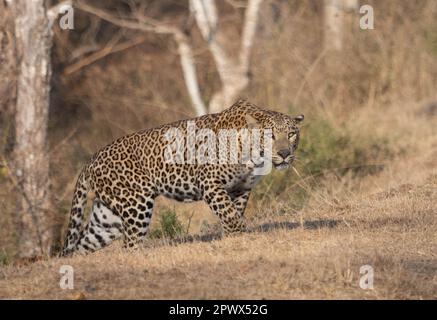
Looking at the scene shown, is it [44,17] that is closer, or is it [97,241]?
[97,241]

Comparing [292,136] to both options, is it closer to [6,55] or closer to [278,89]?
[6,55]

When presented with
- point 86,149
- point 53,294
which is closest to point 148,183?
point 53,294

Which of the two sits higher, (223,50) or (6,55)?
(6,55)

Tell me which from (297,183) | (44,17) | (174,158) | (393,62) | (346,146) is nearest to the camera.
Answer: (174,158)

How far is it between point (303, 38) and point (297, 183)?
23.6 ft

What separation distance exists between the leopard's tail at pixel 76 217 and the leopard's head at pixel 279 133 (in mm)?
1956

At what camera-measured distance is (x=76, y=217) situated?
32.1 ft

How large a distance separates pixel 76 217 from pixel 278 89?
8.19 meters

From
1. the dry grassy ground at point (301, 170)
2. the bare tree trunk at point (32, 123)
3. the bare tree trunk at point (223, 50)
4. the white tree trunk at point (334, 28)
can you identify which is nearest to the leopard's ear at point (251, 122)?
the dry grassy ground at point (301, 170)

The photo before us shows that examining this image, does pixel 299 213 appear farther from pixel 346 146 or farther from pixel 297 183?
pixel 346 146

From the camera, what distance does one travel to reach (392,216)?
31.2ft

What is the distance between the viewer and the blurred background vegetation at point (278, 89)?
1346cm
